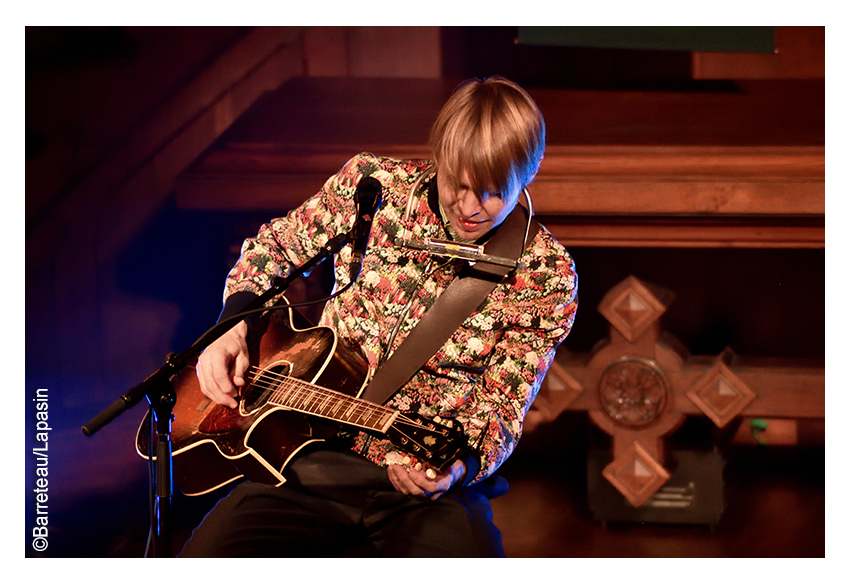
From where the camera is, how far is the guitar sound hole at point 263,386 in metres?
1.73

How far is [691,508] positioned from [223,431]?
177 centimetres

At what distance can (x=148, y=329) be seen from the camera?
2.64 metres

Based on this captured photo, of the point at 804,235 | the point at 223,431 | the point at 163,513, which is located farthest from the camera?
the point at 804,235

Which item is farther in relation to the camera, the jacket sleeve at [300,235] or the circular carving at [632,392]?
the circular carving at [632,392]

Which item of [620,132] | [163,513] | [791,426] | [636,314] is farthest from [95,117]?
[791,426]

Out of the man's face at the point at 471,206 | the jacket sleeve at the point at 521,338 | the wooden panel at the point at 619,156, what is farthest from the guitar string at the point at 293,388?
the wooden panel at the point at 619,156

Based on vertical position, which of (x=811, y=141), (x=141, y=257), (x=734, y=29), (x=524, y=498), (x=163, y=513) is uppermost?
(x=734, y=29)

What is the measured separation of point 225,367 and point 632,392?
1.51 metres

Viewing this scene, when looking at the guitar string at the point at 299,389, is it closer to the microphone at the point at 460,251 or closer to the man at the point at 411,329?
the man at the point at 411,329

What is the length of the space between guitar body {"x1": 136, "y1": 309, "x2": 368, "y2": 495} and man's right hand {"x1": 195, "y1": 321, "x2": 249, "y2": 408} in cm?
5

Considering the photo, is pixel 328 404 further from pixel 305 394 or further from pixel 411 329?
pixel 411 329

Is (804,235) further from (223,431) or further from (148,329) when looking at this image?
(148,329)

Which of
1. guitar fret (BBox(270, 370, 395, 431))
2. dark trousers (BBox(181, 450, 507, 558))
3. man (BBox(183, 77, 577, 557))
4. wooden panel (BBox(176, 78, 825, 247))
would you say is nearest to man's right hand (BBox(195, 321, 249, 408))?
man (BBox(183, 77, 577, 557))

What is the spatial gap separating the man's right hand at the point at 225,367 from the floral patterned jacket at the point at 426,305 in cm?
15
